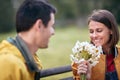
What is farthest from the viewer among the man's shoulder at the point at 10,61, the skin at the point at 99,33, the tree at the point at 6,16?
the tree at the point at 6,16

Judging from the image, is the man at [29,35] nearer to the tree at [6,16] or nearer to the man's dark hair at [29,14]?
the man's dark hair at [29,14]

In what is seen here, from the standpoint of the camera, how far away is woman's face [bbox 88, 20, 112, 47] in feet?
15.0

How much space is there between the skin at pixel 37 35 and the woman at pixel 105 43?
1161mm

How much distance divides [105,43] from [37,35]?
1.44 meters

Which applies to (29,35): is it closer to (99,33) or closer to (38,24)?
(38,24)

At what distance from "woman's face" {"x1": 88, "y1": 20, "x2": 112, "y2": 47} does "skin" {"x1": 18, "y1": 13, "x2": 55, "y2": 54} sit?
1148 mm

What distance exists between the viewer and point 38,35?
11.1 feet

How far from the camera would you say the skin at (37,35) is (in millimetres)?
3375

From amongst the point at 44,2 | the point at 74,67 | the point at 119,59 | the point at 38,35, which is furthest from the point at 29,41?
the point at 119,59

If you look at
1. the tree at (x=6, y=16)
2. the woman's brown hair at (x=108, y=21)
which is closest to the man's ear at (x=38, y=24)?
the woman's brown hair at (x=108, y=21)

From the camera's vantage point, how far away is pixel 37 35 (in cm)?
339

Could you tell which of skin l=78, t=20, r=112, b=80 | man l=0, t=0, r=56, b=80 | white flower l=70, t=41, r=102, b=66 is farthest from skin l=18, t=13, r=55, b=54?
skin l=78, t=20, r=112, b=80

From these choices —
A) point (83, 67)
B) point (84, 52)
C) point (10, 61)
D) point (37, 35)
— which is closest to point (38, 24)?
point (37, 35)

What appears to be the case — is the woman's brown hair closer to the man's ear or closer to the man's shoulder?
the man's ear
